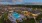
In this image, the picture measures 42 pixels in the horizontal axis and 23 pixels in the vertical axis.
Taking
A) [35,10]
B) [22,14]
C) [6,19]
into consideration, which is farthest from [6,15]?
[35,10]

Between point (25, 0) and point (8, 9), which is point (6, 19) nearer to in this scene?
point (8, 9)

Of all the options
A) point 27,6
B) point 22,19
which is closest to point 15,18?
point 22,19

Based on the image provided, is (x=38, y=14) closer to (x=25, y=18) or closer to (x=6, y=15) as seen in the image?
(x=25, y=18)

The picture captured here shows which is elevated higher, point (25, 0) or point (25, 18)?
point (25, 0)

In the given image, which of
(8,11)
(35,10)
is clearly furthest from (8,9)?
(35,10)

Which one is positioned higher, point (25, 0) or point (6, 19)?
point (25, 0)

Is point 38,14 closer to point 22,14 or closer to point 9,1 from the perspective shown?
point 22,14

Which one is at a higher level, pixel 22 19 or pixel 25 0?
pixel 25 0
